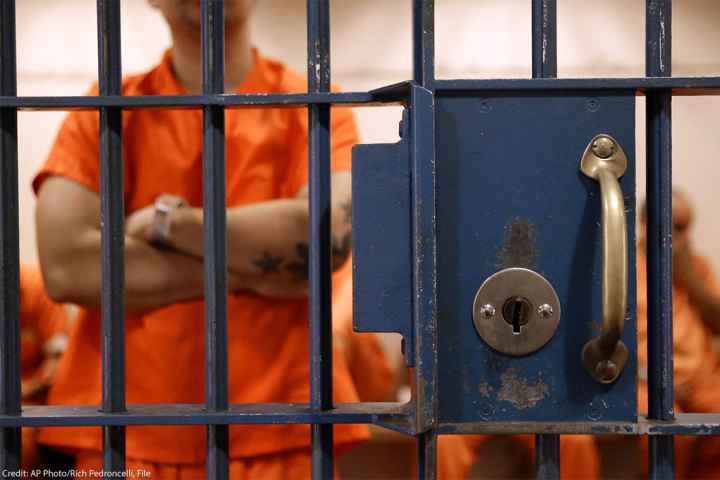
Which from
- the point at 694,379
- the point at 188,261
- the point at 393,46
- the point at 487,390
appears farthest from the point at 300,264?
the point at 694,379

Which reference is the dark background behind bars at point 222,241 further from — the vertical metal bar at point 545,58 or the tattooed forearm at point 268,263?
the tattooed forearm at point 268,263

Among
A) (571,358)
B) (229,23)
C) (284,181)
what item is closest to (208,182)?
(571,358)

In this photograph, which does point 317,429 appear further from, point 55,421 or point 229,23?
point 229,23

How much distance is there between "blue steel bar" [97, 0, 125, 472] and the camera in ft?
3.69

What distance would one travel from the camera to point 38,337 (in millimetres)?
2861

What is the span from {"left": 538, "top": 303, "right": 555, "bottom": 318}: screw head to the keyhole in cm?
1

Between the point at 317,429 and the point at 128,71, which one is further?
the point at 128,71

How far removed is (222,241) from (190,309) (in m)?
0.79

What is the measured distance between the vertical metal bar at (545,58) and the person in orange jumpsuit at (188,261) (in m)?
0.72

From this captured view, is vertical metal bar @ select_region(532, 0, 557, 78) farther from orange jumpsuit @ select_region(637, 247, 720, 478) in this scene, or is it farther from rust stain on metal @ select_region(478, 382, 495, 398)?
orange jumpsuit @ select_region(637, 247, 720, 478)

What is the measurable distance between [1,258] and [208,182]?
10.7 inches

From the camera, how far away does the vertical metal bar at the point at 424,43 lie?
1055 mm

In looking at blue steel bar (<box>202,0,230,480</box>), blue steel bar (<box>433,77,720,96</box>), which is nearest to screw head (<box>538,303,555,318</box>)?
blue steel bar (<box>433,77,720,96</box>)

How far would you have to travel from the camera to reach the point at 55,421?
1103 millimetres
